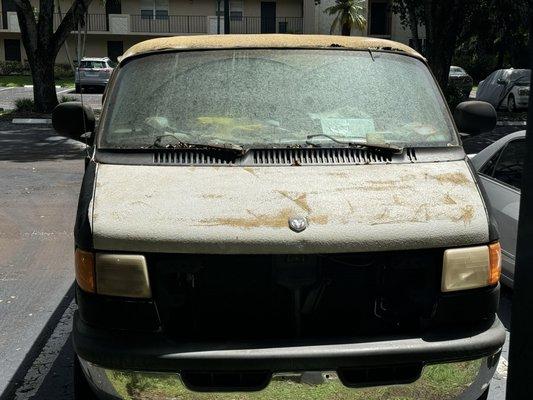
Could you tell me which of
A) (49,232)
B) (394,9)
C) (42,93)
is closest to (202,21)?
(394,9)

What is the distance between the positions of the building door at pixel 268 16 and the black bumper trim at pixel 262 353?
48.2 metres

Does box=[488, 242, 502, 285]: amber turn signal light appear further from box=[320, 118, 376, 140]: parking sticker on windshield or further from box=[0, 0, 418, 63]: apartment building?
box=[0, 0, 418, 63]: apartment building

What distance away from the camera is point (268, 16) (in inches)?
1972

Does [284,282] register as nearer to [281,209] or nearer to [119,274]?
[281,209]

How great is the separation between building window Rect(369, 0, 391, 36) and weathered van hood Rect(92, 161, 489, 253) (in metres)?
48.8

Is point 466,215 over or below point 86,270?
over

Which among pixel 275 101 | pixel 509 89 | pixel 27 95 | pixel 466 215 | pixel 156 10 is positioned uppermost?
pixel 156 10

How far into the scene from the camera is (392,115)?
13.5 ft

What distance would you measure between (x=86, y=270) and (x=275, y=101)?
5.01 feet

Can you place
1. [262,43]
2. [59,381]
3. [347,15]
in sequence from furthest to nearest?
[347,15], [262,43], [59,381]

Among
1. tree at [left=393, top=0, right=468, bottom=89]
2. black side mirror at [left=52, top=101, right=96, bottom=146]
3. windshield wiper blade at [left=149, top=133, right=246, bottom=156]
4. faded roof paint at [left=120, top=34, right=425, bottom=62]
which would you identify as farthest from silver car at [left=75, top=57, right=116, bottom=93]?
windshield wiper blade at [left=149, top=133, right=246, bottom=156]

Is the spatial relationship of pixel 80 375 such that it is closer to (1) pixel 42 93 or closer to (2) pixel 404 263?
(2) pixel 404 263

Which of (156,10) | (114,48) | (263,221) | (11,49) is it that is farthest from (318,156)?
(11,49)

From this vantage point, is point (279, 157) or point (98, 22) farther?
point (98, 22)
